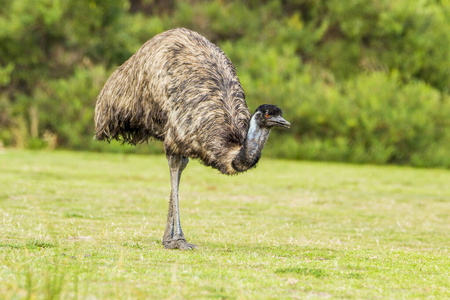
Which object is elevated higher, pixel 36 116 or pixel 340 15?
pixel 340 15

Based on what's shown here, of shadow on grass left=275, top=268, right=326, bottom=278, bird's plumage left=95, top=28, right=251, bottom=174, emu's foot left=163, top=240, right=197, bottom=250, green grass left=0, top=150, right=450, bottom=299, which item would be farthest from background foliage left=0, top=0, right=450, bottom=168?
shadow on grass left=275, top=268, right=326, bottom=278

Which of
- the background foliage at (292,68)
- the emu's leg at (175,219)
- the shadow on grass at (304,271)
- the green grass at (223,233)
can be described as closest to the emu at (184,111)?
the emu's leg at (175,219)

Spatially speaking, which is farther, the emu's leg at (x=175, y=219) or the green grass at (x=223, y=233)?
the emu's leg at (x=175, y=219)

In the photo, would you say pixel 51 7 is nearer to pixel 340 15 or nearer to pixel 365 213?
pixel 340 15

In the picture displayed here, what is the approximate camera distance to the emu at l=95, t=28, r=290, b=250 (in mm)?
8016

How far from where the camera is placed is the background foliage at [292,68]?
971 inches

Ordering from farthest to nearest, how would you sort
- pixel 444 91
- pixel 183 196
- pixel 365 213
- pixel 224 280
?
pixel 444 91
pixel 183 196
pixel 365 213
pixel 224 280

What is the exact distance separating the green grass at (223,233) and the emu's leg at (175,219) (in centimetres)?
19

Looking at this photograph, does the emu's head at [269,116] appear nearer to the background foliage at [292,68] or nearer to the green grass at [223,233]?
the green grass at [223,233]

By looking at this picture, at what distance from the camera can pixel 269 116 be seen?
7758 mm

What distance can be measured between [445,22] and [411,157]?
641 cm

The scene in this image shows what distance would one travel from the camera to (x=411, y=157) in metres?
24.5

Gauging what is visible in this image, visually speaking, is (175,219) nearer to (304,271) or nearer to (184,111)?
(184,111)

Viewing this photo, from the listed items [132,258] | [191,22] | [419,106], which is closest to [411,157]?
[419,106]
